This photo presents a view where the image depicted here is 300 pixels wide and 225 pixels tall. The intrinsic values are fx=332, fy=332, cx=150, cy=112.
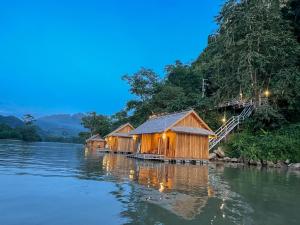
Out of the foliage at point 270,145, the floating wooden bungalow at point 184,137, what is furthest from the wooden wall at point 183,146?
the foliage at point 270,145

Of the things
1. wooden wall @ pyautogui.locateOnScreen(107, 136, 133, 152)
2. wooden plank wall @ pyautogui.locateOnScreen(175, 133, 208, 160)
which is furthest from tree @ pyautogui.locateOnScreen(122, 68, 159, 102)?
wooden plank wall @ pyautogui.locateOnScreen(175, 133, 208, 160)

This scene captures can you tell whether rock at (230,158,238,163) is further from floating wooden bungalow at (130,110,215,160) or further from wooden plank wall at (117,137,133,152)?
wooden plank wall at (117,137,133,152)

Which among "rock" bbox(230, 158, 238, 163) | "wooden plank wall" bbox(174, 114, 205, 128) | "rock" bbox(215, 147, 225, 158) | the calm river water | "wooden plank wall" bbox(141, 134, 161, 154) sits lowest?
the calm river water

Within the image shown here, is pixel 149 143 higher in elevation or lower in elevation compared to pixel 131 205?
higher

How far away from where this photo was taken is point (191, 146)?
30.0m

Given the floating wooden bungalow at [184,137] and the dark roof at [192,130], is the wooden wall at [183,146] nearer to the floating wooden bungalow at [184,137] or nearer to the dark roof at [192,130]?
the floating wooden bungalow at [184,137]

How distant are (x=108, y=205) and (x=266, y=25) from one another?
102 feet

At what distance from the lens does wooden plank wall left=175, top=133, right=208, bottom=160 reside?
2945 cm

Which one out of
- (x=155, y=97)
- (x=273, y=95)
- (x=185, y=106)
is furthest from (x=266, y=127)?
(x=155, y=97)

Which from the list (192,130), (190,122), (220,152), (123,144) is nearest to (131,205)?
(192,130)

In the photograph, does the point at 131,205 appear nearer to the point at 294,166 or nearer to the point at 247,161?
the point at 294,166

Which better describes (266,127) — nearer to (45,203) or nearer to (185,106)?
(185,106)

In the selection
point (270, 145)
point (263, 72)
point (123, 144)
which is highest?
point (263, 72)

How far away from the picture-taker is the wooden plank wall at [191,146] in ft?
96.6
